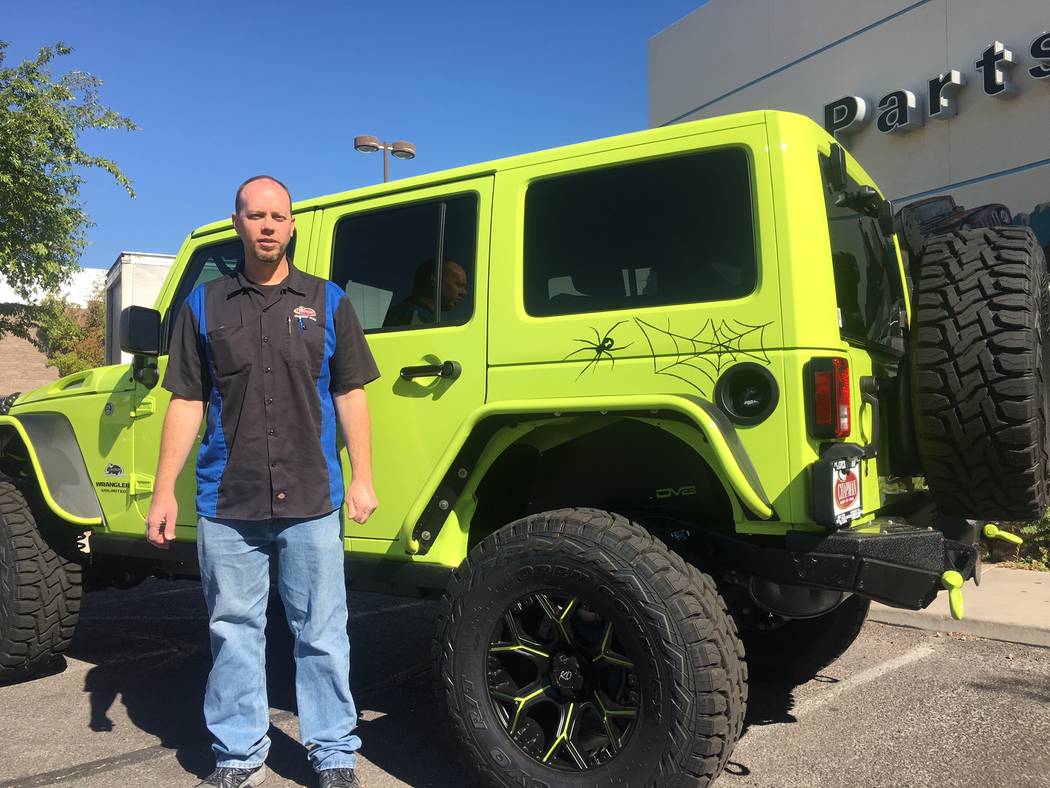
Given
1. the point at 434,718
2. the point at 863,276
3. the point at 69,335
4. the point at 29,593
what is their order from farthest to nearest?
the point at 69,335, the point at 29,593, the point at 434,718, the point at 863,276

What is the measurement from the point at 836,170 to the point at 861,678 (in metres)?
2.62

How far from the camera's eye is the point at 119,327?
3.56 m

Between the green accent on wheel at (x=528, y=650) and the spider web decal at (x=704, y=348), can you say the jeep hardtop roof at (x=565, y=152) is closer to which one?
the spider web decal at (x=704, y=348)

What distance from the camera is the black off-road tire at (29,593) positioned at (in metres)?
3.96

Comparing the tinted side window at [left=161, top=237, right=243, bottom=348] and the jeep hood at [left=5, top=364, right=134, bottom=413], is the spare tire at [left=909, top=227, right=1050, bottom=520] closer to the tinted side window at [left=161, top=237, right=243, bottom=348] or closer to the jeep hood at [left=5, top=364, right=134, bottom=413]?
the tinted side window at [left=161, top=237, right=243, bottom=348]

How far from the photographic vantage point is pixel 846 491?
2.42m

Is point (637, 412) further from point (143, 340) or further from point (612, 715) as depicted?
point (143, 340)

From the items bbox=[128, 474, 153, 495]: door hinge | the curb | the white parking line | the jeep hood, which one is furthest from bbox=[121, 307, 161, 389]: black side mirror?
the curb

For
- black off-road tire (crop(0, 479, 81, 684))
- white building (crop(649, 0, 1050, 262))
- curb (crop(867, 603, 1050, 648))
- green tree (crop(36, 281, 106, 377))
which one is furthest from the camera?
green tree (crop(36, 281, 106, 377))

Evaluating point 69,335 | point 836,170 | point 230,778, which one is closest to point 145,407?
point 230,778

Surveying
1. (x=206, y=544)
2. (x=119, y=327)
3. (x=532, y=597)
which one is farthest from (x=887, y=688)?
(x=119, y=327)

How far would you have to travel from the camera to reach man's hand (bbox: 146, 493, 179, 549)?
8.98 ft

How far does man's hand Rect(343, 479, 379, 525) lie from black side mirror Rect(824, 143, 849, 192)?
1812 mm

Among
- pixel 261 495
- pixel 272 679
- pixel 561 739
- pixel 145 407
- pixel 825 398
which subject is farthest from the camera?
pixel 272 679
